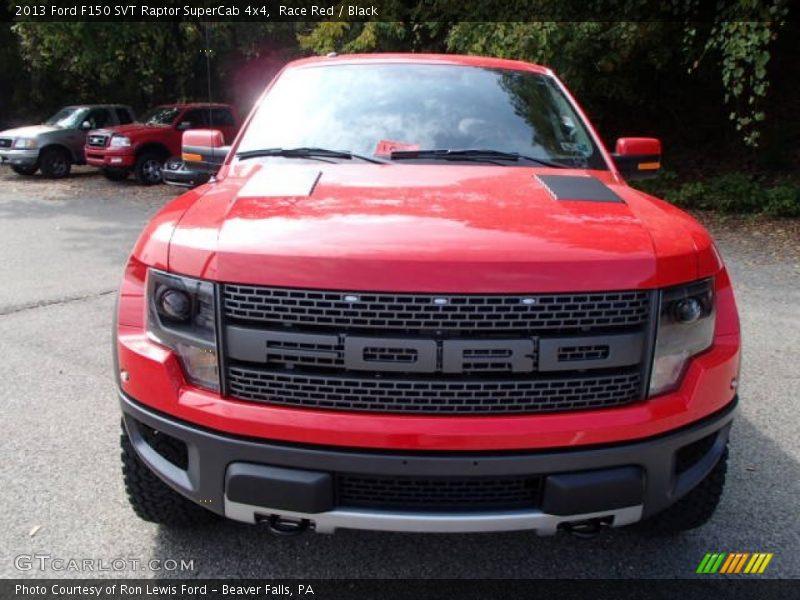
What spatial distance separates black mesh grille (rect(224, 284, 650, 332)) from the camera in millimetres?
A: 1957

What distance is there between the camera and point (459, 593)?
97.0 inches

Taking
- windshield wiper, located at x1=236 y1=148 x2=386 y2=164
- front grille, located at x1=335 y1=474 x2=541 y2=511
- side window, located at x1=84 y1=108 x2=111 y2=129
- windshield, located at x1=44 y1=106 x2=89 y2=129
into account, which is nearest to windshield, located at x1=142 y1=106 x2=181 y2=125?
side window, located at x1=84 y1=108 x2=111 y2=129

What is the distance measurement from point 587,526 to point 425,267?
0.96 metres

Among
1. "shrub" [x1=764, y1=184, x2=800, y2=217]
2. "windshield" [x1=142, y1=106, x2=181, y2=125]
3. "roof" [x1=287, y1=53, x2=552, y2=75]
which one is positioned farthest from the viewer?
"windshield" [x1=142, y1=106, x2=181, y2=125]

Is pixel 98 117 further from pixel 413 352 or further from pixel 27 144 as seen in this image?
pixel 413 352

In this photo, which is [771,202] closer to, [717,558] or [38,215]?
[717,558]

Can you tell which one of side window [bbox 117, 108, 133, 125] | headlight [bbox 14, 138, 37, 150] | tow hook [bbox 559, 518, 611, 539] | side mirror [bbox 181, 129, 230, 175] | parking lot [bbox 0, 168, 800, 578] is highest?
side mirror [bbox 181, 129, 230, 175]

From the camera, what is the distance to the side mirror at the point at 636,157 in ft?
12.0

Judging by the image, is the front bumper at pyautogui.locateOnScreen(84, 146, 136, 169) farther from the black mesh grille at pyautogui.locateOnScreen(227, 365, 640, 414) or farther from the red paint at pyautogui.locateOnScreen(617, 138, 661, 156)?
the black mesh grille at pyautogui.locateOnScreen(227, 365, 640, 414)

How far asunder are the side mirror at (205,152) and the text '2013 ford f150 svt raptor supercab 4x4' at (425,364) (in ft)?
4.85

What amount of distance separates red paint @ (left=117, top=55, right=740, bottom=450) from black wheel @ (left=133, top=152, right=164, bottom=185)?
560 inches

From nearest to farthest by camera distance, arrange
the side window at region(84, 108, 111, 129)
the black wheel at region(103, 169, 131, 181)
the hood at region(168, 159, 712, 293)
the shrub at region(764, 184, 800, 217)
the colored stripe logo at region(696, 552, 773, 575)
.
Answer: the hood at region(168, 159, 712, 293) → the colored stripe logo at region(696, 552, 773, 575) → the shrub at region(764, 184, 800, 217) → the black wheel at region(103, 169, 131, 181) → the side window at region(84, 108, 111, 129)

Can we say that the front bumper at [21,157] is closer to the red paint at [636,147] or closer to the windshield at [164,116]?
the windshield at [164,116]

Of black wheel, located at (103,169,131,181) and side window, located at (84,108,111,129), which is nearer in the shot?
black wheel, located at (103,169,131,181)
